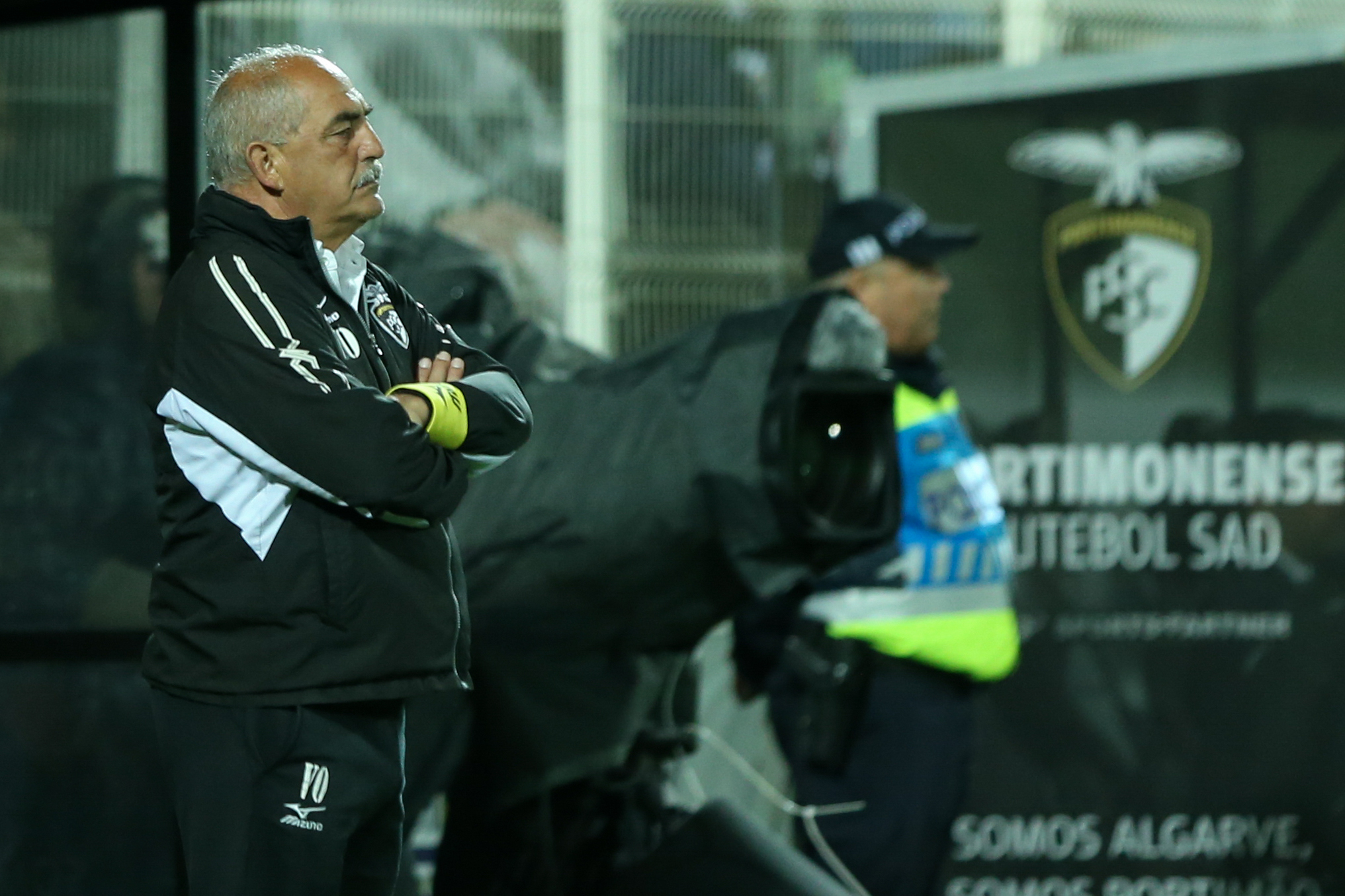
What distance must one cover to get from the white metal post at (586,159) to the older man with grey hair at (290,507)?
408 cm

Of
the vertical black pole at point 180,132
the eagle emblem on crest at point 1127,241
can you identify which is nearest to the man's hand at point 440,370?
the vertical black pole at point 180,132

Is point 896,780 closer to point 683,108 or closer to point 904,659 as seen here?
point 904,659

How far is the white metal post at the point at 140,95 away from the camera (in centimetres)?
321

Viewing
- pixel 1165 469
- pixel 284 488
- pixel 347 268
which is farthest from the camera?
pixel 1165 469

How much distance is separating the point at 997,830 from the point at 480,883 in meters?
1.80

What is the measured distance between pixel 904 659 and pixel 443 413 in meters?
2.20

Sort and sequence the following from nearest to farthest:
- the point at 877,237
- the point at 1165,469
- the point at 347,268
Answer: the point at 347,268
the point at 877,237
the point at 1165,469

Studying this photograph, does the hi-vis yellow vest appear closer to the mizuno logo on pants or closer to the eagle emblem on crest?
the eagle emblem on crest

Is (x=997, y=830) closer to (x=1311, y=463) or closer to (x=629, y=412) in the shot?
(x=1311, y=463)

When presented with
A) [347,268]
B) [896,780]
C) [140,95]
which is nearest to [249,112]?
[347,268]

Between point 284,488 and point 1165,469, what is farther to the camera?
point 1165,469

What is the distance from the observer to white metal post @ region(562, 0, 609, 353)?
245 inches

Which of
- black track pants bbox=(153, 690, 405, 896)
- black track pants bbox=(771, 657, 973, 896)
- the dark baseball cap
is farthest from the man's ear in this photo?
the dark baseball cap

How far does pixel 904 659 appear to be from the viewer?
4.02m
